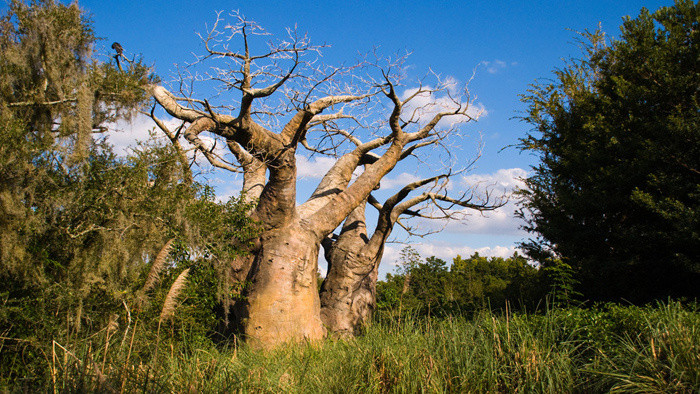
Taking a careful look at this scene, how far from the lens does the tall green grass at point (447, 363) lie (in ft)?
11.2

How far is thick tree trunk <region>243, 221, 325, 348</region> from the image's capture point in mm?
7324

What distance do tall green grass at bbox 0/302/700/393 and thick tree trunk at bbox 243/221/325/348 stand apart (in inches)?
102

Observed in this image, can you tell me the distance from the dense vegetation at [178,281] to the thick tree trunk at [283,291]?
1.44 feet

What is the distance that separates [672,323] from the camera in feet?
13.5

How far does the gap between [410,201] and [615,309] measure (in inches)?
216

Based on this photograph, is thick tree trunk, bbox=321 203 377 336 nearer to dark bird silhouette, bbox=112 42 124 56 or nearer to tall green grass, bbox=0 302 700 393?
tall green grass, bbox=0 302 700 393

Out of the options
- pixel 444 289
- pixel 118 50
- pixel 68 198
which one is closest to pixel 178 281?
pixel 68 198

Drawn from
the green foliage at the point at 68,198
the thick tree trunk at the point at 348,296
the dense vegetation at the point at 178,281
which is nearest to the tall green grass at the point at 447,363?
the dense vegetation at the point at 178,281

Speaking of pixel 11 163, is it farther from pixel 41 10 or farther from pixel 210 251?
pixel 210 251

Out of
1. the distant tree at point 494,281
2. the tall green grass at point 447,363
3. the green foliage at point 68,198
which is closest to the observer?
the tall green grass at point 447,363

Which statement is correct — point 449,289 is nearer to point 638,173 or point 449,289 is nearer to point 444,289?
point 444,289

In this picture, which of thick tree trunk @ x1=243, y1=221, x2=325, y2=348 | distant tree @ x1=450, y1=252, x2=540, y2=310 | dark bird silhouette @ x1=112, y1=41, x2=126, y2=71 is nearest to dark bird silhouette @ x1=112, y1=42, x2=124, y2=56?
dark bird silhouette @ x1=112, y1=41, x2=126, y2=71

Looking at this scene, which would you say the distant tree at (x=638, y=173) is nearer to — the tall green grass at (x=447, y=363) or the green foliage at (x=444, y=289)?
the green foliage at (x=444, y=289)

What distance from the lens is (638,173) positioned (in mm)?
8156
